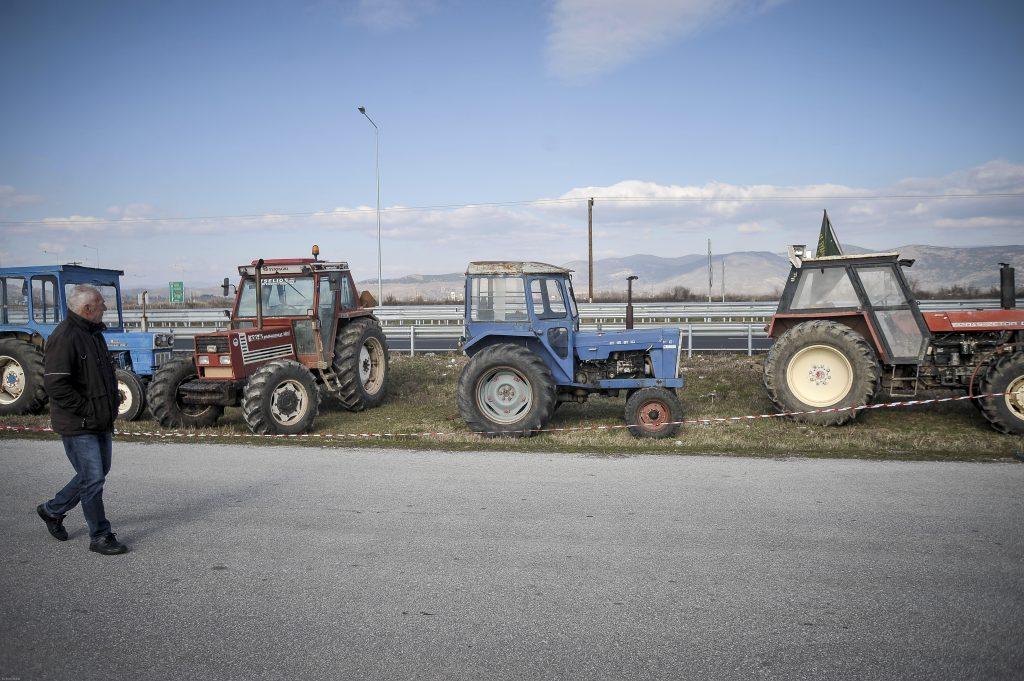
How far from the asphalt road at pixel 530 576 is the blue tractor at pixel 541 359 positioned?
1.86m

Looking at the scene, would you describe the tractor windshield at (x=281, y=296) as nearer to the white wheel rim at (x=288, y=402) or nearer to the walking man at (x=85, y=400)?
the white wheel rim at (x=288, y=402)

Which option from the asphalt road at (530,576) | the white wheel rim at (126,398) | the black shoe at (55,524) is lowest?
the asphalt road at (530,576)

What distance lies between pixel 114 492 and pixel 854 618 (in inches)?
224

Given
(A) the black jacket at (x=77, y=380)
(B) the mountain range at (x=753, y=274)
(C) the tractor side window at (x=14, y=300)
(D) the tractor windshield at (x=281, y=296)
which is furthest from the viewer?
(B) the mountain range at (x=753, y=274)

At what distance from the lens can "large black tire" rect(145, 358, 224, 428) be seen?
9133 mm

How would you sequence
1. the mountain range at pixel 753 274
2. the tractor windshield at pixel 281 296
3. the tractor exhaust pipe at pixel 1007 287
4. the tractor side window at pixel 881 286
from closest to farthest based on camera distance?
the tractor exhaust pipe at pixel 1007 287, the tractor side window at pixel 881 286, the tractor windshield at pixel 281 296, the mountain range at pixel 753 274

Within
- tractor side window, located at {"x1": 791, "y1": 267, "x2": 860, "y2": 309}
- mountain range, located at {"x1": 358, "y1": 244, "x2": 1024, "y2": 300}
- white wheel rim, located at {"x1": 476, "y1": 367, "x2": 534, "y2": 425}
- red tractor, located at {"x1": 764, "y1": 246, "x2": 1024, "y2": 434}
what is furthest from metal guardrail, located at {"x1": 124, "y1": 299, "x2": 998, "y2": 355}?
mountain range, located at {"x1": 358, "y1": 244, "x2": 1024, "y2": 300}

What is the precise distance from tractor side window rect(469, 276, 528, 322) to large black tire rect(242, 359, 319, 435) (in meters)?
2.32

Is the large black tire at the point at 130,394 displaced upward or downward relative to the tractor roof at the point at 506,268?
downward

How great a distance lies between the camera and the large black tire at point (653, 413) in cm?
838

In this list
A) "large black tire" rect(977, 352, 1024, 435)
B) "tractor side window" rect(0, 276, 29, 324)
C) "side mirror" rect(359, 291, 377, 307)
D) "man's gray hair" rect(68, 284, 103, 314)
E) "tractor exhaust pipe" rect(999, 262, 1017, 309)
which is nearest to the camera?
"man's gray hair" rect(68, 284, 103, 314)

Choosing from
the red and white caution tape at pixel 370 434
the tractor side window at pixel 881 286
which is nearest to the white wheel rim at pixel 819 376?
the red and white caution tape at pixel 370 434

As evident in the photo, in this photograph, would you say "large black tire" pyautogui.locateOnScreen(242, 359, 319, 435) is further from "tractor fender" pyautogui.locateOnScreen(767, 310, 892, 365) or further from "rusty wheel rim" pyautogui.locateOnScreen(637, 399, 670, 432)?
"tractor fender" pyautogui.locateOnScreen(767, 310, 892, 365)

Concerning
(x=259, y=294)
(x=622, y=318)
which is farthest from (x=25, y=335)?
(x=622, y=318)
